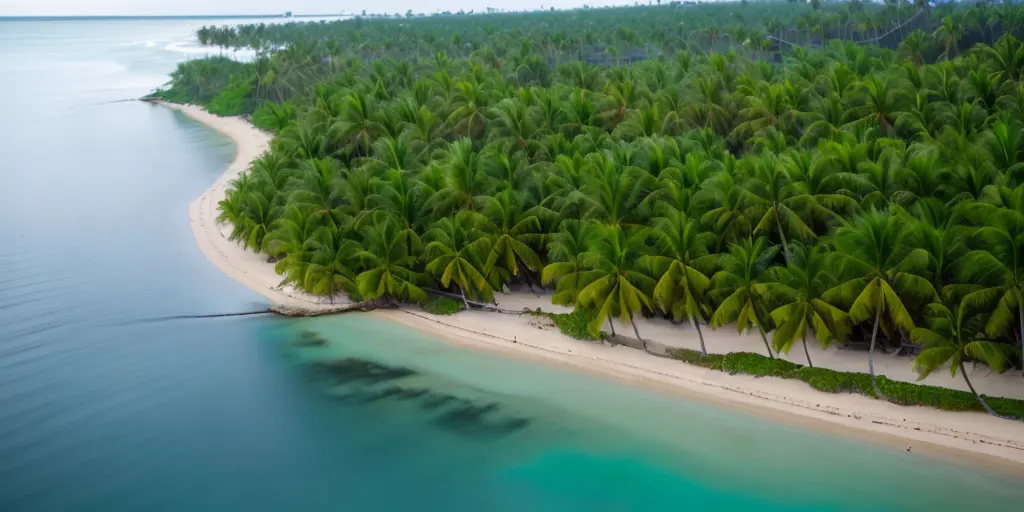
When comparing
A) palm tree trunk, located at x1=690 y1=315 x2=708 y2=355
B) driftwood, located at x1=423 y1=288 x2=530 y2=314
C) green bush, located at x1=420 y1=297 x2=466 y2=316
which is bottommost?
green bush, located at x1=420 y1=297 x2=466 y2=316

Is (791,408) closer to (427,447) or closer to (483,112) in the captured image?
(427,447)

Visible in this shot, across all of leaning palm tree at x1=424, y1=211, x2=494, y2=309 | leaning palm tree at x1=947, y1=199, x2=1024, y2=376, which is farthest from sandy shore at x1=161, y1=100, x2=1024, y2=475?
leaning palm tree at x1=947, y1=199, x2=1024, y2=376

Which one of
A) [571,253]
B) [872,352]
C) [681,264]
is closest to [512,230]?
[571,253]

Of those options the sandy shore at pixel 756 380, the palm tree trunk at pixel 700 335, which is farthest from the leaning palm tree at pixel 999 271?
the palm tree trunk at pixel 700 335

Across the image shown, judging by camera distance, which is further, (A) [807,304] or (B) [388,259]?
(B) [388,259]

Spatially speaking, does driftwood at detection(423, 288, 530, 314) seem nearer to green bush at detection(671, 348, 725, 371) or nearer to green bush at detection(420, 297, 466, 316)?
green bush at detection(420, 297, 466, 316)

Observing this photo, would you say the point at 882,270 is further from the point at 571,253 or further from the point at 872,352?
the point at 571,253

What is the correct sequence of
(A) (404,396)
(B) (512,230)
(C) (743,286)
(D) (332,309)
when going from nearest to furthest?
(C) (743,286) → (A) (404,396) → (B) (512,230) → (D) (332,309)
